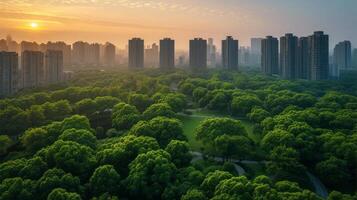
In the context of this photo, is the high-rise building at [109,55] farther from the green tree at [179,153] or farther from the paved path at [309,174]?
the green tree at [179,153]

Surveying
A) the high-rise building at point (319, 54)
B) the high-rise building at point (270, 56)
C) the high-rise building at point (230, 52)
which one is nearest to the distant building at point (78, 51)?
the high-rise building at point (230, 52)

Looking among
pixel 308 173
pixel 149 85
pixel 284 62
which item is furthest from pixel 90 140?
pixel 284 62

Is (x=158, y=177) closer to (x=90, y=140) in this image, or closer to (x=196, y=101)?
(x=90, y=140)

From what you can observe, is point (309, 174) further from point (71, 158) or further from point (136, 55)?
point (136, 55)

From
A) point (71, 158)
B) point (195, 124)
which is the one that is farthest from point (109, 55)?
point (71, 158)

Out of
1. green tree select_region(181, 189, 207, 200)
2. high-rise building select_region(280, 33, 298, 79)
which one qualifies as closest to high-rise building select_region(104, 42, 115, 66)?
high-rise building select_region(280, 33, 298, 79)
